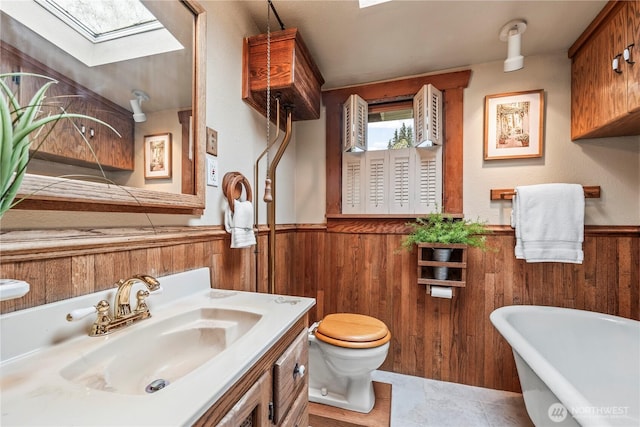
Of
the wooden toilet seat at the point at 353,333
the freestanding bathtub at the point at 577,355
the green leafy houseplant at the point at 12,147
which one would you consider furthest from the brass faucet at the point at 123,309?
the freestanding bathtub at the point at 577,355

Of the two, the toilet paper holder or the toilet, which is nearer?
the toilet

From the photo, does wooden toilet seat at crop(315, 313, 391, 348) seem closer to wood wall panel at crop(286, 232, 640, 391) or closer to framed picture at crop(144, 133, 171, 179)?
wood wall panel at crop(286, 232, 640, 391)

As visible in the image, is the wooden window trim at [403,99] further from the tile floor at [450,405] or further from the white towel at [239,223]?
the tile floor at [450,405]

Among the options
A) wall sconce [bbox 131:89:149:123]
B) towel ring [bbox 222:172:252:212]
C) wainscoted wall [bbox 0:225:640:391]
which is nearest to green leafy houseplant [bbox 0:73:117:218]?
wall sconce [bbox 131:89:149:123]

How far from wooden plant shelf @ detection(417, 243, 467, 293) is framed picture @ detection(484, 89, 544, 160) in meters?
0.67

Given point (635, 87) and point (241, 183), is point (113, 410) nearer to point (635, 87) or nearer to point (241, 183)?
point (241, 183)

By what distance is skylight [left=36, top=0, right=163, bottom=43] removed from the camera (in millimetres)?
654

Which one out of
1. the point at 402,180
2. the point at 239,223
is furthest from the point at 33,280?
the point at 402,180

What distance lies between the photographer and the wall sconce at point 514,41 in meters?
1.42

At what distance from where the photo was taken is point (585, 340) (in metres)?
1.44

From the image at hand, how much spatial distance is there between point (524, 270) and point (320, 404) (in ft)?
4.97

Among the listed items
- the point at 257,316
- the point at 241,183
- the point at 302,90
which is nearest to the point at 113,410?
the point at 257,316

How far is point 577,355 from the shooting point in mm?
1443

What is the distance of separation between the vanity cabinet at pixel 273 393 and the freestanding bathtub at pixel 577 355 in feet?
2.74
